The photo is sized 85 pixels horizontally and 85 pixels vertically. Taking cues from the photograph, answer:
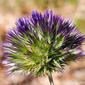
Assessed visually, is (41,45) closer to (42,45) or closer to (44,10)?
(42,45)

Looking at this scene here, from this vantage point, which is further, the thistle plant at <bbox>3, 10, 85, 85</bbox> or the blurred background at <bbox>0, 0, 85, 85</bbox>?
the blurred background at <bbox>0, 0, 85, 85</bbox>

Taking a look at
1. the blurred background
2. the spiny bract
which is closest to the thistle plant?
the spiny bract

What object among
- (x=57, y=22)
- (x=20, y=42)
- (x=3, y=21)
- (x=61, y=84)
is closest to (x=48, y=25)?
(x=57, y=22)

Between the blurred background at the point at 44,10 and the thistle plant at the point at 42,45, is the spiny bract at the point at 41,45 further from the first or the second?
the blurred background at the point at 44,10

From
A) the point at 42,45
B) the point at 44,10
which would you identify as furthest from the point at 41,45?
the point at 44,10

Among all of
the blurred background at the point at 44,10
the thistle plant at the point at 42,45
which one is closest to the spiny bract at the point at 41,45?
the thistle plant at the point at 42,45

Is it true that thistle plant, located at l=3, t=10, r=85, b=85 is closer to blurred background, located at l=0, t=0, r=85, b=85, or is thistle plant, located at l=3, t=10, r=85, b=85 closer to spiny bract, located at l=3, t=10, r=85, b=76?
spiny bract, located at l=3, t=10, r=85, b=76

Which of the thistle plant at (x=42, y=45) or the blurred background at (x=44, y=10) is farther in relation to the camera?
the blurred background at (x=44, y=10)
